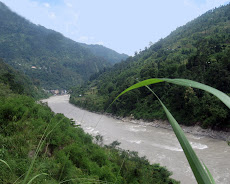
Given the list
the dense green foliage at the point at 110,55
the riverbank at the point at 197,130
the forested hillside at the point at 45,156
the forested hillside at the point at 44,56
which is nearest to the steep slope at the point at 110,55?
the dense green foliage at the point at 110,55

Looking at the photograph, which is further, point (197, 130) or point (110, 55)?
point (110, 55)

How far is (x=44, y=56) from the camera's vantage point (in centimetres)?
9462

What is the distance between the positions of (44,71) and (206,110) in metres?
68.8

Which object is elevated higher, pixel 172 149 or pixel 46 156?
pixel 46 156

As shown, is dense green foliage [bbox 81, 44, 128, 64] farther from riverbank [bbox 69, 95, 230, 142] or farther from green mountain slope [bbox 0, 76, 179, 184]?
green mountain slope [bbox 0, 76, 179, 184]

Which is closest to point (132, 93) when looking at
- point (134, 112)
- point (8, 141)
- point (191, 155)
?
point (134, 112)

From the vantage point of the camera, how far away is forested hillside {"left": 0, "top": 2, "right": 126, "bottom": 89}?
69.8 meters

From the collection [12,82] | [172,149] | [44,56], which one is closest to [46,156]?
[172,149]

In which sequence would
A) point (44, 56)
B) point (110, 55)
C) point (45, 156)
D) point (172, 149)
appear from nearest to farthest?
point (45, 156) → point (172, 149) → point (44, 56) → point (110, 55)

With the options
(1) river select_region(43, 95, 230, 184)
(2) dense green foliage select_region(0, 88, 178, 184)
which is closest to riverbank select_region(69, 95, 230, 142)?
(1) river select_region(43, 95, 230, 184)

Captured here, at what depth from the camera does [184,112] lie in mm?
16922

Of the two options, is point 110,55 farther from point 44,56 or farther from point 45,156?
point 45,156

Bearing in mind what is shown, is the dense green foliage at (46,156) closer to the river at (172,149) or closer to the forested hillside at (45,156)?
the forested hillside at (45,156)

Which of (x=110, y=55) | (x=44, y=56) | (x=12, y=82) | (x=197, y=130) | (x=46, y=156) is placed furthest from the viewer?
(x=110, y=55)
